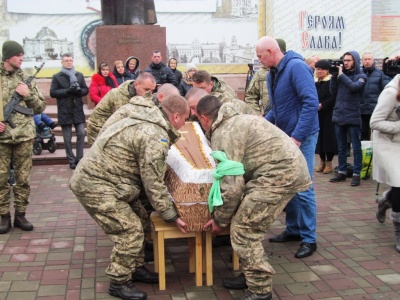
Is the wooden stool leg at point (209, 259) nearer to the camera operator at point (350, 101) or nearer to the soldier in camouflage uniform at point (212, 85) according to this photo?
the soldier in camouflage uniform at point (212, 85)

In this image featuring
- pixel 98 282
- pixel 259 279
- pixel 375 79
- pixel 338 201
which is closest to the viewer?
pixel 259 279

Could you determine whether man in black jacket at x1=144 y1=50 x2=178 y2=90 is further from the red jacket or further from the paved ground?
the paved ground

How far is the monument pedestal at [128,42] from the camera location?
11859mm

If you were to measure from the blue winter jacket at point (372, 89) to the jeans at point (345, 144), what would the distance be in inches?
29.0

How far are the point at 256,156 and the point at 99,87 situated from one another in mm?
6689

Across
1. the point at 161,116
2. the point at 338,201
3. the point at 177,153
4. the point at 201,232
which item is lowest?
the point at 338,201

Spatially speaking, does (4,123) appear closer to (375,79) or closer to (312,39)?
(375,79)

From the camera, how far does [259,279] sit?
408 cm

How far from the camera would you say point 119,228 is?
419cm

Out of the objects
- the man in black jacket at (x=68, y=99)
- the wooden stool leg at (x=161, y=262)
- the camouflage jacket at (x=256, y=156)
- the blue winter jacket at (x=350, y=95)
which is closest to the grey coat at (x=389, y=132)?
the camouflage jacket at (x=256, y=156)

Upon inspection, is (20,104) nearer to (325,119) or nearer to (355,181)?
(355,181)

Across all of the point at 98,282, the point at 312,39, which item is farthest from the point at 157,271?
the point at 312,39

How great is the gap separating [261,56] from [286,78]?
0.31m

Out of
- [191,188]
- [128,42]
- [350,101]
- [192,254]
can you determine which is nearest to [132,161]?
[191,188]
